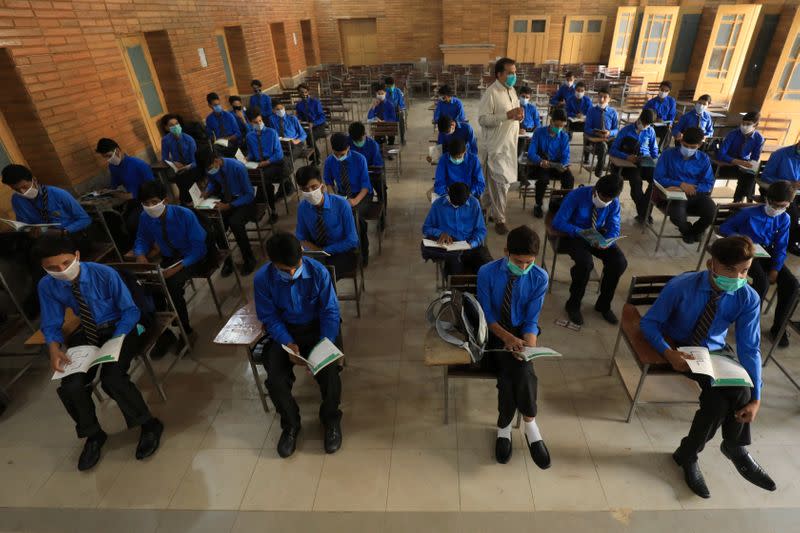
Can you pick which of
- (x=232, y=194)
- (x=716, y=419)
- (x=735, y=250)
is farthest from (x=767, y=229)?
(x=232, y=194)

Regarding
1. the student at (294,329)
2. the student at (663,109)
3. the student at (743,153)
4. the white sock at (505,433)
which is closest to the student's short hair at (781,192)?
the student at (743,153)

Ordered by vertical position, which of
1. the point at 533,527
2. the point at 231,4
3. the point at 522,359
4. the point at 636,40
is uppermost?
the point at 231,4

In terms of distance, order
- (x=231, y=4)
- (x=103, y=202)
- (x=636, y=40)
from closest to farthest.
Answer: (x=103, y=202)
(x=231, y=4)
(x=636, y=40)

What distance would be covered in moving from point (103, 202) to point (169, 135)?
174cm

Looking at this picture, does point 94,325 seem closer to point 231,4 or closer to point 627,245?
point 627,245

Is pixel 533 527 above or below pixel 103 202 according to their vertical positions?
below

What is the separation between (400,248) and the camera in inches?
235

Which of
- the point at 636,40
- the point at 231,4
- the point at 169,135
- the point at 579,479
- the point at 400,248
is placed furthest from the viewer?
the point at 636,40

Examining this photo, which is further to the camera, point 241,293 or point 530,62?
point 530,62

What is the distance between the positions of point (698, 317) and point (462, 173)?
3.13 metres

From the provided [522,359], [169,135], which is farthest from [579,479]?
[169,135]

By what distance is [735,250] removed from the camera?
2586 mm

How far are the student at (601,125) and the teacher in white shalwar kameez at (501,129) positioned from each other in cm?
261

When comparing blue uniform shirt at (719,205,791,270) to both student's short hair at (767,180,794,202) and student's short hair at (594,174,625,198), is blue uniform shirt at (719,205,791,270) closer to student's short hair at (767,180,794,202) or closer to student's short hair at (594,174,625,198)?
student's short hair at (767,180,794,202)
